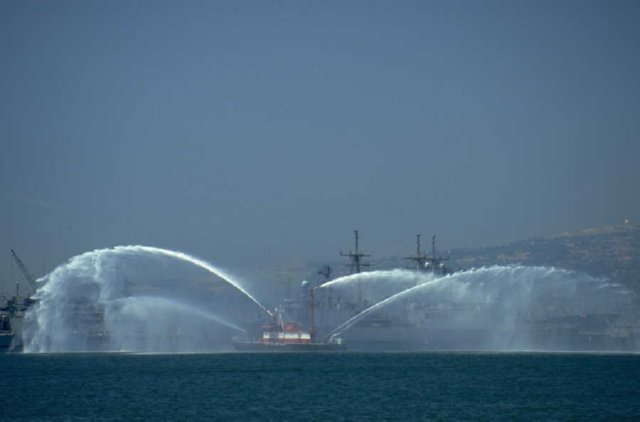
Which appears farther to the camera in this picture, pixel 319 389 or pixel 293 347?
pixel 293 347

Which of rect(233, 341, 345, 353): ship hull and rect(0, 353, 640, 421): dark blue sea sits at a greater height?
rect(233, 341, 345, 353): ship hull

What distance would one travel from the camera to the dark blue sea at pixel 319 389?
70.2 meters

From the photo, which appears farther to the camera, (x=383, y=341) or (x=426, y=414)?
(x=383, y=341)

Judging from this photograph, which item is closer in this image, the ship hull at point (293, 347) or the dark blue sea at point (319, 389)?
the dark blue sea at point (319, 389)

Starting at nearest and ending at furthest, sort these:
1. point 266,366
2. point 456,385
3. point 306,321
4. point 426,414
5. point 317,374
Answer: point 426,414, point 456,385, point 317,374, point 266,366, point 306,321

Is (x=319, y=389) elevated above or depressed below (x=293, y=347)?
below

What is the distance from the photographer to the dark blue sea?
70188 mm

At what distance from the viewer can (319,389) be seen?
86.8 meters

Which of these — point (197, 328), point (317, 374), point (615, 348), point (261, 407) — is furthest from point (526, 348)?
point (261, 407)

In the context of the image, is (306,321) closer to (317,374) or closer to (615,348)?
(615,348)

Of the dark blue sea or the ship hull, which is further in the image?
the ship hull

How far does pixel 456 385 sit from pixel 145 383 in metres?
27.1

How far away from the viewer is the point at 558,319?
196000 millimetres

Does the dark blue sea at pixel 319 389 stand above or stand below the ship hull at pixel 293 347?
below
